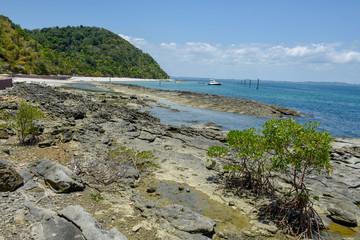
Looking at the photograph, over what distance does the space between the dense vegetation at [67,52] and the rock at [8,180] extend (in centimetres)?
7632

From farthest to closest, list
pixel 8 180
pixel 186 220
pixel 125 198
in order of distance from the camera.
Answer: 1. pixel 125 198
2. pixel 186 220
3. pixel 8 180

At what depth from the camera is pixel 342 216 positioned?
10.2m

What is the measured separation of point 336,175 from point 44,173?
17511mm

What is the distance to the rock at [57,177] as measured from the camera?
8.70m

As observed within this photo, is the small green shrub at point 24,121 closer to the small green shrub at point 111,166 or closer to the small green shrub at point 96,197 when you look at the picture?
the small green shrub at point 111,166

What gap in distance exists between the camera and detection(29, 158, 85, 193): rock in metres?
8.70

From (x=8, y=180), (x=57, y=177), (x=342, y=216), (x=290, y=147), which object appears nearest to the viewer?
(x=8, y=180)

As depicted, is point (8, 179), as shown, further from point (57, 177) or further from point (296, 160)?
point (296, 160)

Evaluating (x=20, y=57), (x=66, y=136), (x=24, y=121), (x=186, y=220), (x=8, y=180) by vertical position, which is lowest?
(x=186, y=220)

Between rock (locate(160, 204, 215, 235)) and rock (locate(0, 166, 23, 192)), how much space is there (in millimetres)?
5261

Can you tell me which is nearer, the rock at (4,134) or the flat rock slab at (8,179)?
the flat rock slab at (8,179)

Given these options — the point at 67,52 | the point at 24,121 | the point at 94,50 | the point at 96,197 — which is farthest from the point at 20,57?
the point at 96,197

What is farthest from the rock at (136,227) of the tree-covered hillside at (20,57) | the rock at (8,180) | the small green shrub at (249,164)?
the tree-covered hillside at (20,57)

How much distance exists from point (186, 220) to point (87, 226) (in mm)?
3514
